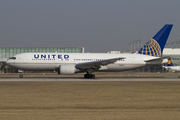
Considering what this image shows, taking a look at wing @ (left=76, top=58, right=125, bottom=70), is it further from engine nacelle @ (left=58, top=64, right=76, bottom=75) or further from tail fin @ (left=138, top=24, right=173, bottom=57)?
tail fin @ (left=138, top=24, right=173, bottom=57)

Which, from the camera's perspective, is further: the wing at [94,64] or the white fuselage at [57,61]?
the white fuselage at [57,61]

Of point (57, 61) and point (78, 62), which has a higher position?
point (57, 61)

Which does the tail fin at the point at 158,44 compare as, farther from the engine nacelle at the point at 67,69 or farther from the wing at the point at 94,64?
the engine nacelle at the point at 67,69

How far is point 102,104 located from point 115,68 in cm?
2288

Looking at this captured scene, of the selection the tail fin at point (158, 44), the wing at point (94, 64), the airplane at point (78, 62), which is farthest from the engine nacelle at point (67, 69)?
the tail fin at point (158, 44)

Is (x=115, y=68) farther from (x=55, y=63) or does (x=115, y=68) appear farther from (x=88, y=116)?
(x=88, y=116)

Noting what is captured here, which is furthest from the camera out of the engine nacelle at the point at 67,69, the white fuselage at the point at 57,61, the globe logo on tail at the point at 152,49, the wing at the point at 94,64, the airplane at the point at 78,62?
the globe logo on tail at the point at 152,49

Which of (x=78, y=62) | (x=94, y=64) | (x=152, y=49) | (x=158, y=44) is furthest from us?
(x=158, y=44)

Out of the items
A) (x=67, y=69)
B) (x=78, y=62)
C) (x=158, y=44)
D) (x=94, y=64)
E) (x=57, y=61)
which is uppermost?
(x=158, y=44)

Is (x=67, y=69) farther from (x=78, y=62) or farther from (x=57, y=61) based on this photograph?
(x=78, y=62)

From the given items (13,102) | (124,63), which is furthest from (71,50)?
(13,102)

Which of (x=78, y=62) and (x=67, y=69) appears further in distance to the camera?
(x=78, y=62)

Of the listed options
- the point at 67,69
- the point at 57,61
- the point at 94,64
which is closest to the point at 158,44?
the point at 94,64

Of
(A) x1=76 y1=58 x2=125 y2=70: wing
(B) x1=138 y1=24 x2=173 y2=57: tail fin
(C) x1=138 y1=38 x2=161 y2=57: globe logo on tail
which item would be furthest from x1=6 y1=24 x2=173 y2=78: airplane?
(B) x1=138 y1=24 x2=173 y2=57: tail fin
